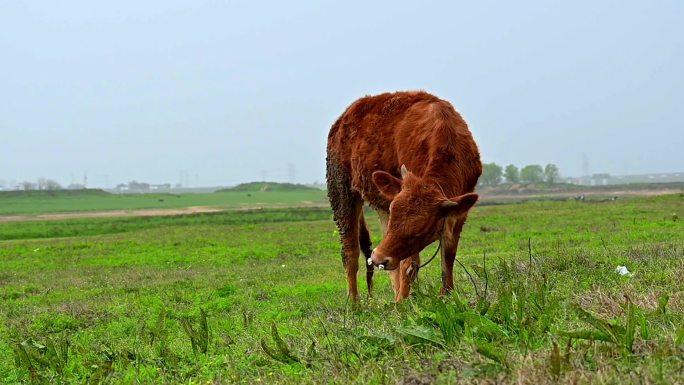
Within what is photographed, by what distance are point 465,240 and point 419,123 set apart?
44.7 ft

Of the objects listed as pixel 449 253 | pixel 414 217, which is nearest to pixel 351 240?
pixel 449 253

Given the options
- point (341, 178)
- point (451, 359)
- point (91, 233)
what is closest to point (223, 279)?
point (341, 178)

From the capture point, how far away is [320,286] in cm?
1179

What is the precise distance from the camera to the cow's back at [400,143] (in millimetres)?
6680

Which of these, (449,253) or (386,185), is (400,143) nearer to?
(386,185)

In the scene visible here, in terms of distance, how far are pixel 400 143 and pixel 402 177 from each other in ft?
3.02

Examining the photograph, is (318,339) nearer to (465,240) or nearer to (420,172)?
(420,172)

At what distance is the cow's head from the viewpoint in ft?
19.4

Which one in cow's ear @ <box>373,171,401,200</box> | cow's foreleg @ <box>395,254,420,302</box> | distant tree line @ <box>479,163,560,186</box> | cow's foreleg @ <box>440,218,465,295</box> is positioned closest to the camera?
cow's ear @ <box>373,171,401,200</box>

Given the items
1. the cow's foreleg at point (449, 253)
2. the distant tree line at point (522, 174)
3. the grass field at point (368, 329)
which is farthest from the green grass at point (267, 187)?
the cow's foreleg at point (449, 253)

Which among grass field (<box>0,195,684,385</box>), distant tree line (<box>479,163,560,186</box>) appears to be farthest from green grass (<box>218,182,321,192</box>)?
grass field (<box>0,195,684,385</box>)

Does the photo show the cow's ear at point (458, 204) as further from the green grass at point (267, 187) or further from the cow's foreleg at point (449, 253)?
the green grass at point (267, 187)

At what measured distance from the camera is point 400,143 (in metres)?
7.46

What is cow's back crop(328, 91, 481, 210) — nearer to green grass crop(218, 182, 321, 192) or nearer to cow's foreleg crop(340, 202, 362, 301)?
cow's foreleg crop(340, 202, 362, 301)
